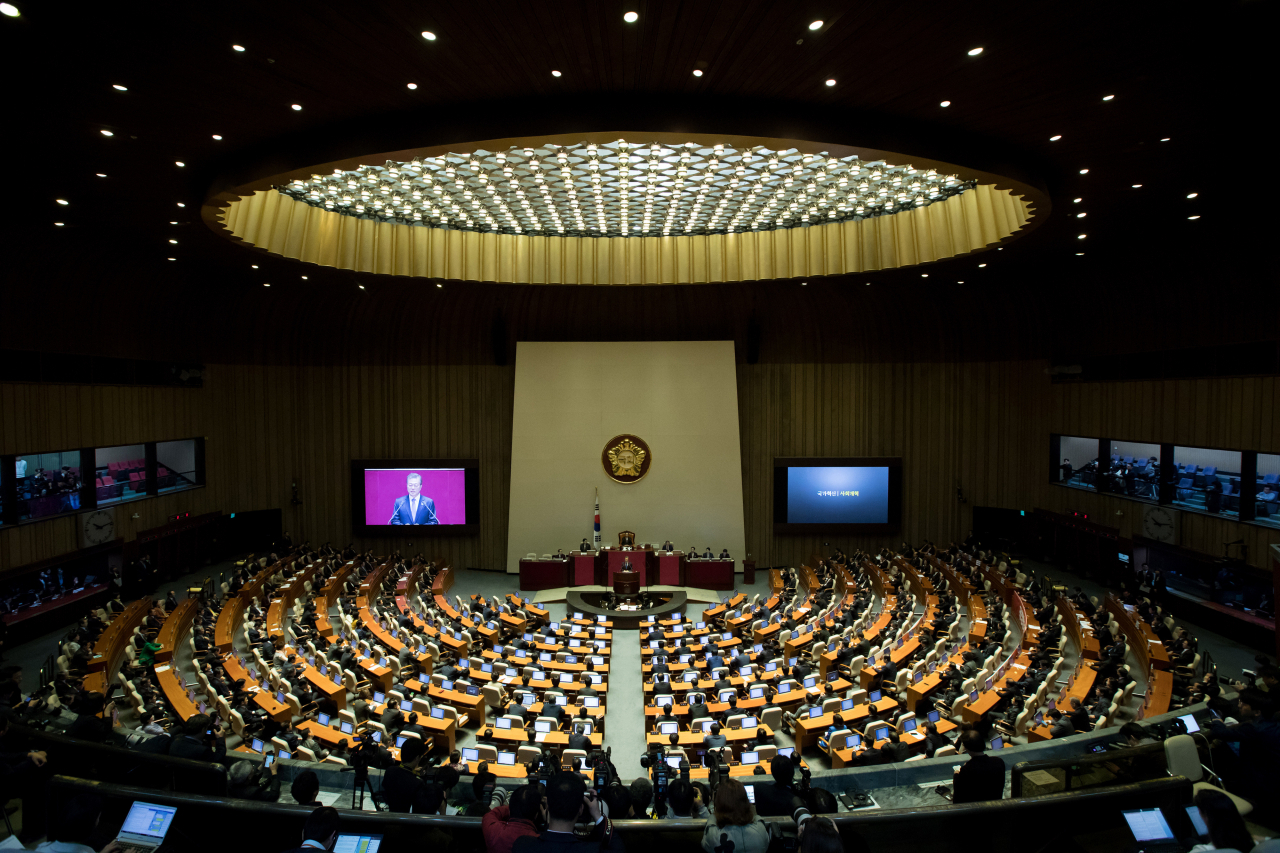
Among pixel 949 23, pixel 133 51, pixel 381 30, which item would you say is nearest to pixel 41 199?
pixel 133 51

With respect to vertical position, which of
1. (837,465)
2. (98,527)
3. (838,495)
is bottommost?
(98,527)

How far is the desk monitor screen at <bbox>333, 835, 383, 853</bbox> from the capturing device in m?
3.33

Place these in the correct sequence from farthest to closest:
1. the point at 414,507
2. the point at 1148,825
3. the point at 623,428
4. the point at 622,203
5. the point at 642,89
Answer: the point at 414,507
the point at 623,428
the point at 622,203
the point at 642,89
the point at 1148,825

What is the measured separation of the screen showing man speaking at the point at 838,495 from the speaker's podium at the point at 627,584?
5.97 metres

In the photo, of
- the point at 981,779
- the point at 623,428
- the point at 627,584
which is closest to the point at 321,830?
the point at 981,779

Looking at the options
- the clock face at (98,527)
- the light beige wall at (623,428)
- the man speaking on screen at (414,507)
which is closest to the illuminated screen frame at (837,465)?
the light beige wall at (623,428)

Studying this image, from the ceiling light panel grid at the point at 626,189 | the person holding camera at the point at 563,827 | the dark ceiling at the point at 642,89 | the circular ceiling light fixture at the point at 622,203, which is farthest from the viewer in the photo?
the ceiling light panel grid at the point at 626,189

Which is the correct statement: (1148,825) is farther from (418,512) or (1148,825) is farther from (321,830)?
(418,512)

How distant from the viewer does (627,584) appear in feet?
59.1

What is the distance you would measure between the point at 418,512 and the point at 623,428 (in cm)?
682

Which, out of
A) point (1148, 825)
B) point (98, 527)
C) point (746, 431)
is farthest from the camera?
point (746, 431)

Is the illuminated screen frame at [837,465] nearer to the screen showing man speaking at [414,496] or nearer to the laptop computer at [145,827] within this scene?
the screen showing man speaking at [414,496]

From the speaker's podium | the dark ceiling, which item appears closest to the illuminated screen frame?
the speaker's podium

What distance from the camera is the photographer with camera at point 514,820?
3164 millimetres
